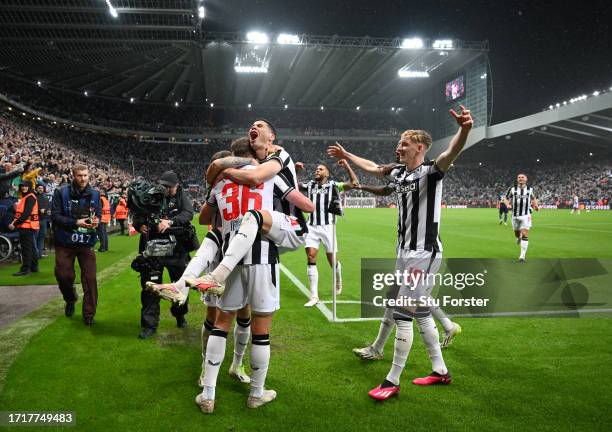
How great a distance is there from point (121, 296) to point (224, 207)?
5482 millimetres

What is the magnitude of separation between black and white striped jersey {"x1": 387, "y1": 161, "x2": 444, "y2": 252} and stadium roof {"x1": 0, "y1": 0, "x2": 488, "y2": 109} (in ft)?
108

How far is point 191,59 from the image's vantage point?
4306 centimetres

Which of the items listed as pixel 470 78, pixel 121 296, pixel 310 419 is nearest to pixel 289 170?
pixel 310 419

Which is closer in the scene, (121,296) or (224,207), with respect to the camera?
(224,207)

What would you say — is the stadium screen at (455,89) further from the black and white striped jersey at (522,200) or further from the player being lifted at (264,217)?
the player being lifted at (264,217)

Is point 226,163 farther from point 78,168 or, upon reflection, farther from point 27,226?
point 27,226

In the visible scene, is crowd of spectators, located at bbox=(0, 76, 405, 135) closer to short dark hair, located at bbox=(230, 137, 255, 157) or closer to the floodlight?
the floodlight

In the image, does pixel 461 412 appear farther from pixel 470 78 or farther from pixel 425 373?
pixel 470 78

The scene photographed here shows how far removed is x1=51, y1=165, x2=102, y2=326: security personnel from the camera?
6059 mm

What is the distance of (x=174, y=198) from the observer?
5.86m

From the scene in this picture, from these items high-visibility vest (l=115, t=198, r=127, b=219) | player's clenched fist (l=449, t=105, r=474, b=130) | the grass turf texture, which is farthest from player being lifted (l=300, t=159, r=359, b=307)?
high-visibility vest (l=115, t=198, r=127, b=219)

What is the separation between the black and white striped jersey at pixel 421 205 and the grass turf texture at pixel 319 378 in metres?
1.40

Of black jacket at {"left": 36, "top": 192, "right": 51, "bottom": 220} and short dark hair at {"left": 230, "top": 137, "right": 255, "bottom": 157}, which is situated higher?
short dark hair at {"left": 230, "top": 137, "right": 255, "bottom": 157}

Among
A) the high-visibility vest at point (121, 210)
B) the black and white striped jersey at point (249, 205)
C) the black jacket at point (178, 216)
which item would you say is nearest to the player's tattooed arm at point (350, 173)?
the black and white striped jersey at point (249, 205)
